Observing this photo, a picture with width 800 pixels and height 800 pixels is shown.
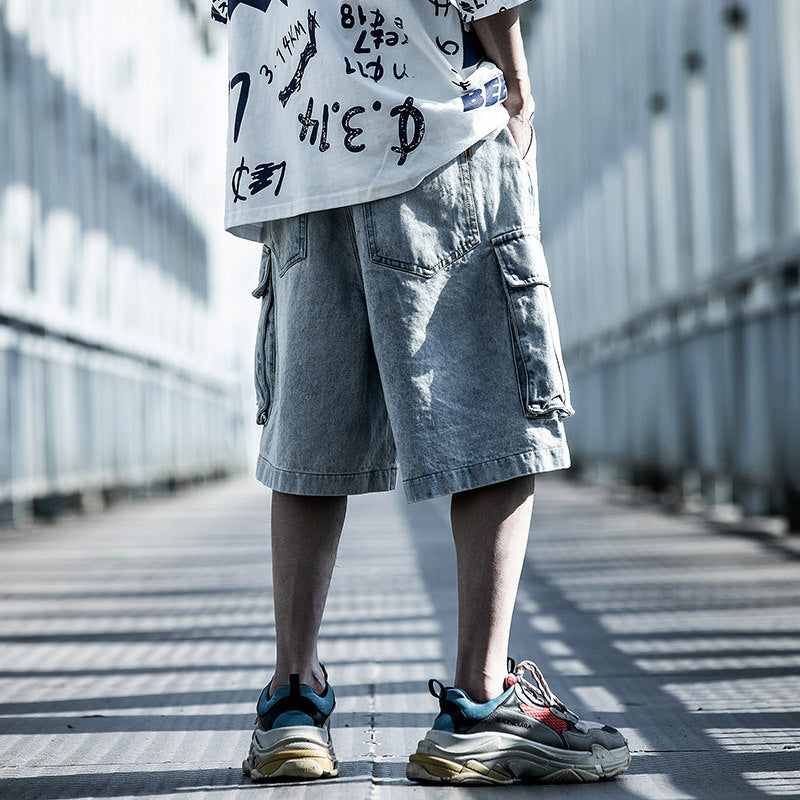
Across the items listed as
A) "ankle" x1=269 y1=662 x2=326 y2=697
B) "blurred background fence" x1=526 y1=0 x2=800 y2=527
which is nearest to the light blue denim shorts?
"ankle" x1=269 y1=662 x2=326 y2=697

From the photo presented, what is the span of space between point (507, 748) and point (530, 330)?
1.98 feet

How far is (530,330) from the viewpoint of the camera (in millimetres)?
1997

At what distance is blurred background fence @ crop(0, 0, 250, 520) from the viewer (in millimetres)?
9656

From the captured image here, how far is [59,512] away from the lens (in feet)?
33.9

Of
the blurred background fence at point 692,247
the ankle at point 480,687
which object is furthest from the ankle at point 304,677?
the blurred background fence at point 692,247

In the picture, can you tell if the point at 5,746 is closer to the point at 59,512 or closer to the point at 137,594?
the point at 137,594

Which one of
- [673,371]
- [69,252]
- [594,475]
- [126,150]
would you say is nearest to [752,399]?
[673,371]

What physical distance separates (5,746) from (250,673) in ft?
2.56

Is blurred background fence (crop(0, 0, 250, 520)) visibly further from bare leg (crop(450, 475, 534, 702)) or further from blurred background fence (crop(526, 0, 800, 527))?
bare leg (crop(450, 475, 534, 702))

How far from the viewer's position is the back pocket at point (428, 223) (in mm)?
1993

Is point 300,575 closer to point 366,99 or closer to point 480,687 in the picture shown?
point 480,687

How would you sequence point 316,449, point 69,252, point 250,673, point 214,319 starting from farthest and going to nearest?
point 214,319 < point 69,252 < point 250,673 < point 316,449

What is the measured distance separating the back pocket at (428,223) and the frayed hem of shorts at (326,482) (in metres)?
0.33

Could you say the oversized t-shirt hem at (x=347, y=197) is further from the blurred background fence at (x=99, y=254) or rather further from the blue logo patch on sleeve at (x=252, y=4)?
the blurred background fence at (x=99, y=254)
